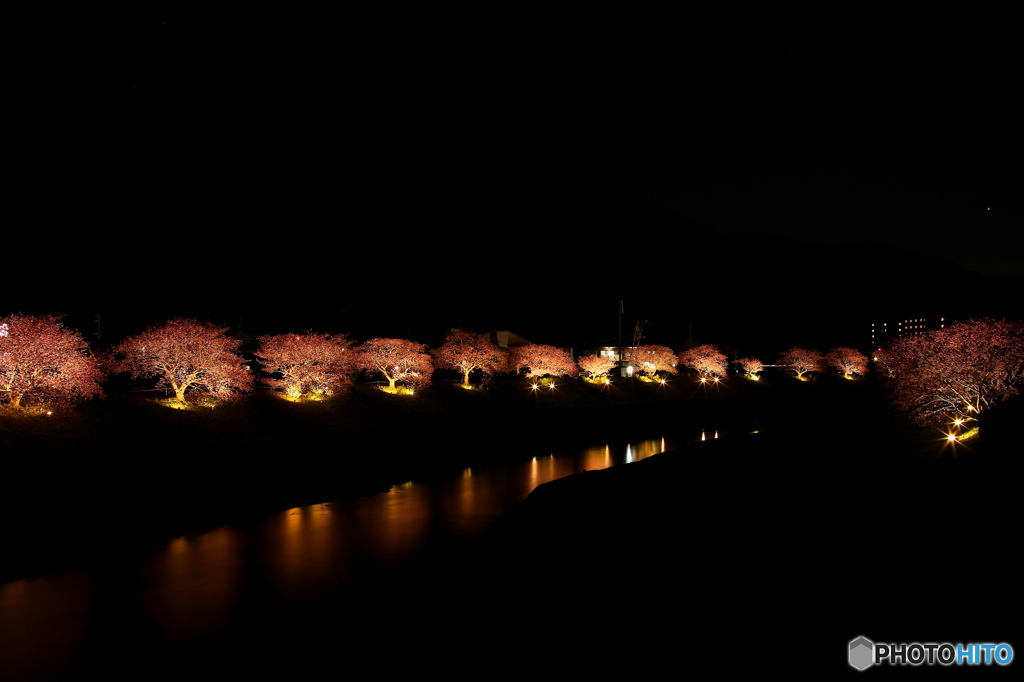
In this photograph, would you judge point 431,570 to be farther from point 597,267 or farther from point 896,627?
point 597,267

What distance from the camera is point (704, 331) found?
109 meters

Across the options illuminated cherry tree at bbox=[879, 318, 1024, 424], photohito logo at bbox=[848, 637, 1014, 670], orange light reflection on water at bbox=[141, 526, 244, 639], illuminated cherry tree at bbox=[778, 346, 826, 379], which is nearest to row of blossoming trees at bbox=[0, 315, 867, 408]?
orange light reflection on water at bbox=[141, 526, 244, 639]

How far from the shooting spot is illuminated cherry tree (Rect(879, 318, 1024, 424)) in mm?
20547

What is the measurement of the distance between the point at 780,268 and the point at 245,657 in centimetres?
15535

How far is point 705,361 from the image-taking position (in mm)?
63000

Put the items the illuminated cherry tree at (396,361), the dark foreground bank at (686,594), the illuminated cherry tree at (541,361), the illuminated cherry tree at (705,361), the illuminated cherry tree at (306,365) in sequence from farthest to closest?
the illuminated cherry tree at (705,361) → the illuminated cherry tree at (541,361) → the illuminated cherry tree at (396,361) → the illuminated cherry tree at (306,365) → the dark foreground bank at (686,594)

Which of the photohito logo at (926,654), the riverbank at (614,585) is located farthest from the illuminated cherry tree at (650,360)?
the photohito logo at (926,654)

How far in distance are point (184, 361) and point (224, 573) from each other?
19.3m

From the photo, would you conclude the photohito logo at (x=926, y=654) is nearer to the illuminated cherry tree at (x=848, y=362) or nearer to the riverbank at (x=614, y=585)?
the riverbank at (x=614, y=585)

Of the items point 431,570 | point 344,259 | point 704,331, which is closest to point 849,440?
point 431,570

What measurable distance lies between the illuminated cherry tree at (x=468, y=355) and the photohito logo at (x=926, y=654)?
38358 mm

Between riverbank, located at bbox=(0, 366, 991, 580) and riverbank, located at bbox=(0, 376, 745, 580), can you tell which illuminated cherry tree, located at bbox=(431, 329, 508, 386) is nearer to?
riverbank, located at bbox=(0, 366, 991, 580)

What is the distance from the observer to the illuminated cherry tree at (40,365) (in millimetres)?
23141

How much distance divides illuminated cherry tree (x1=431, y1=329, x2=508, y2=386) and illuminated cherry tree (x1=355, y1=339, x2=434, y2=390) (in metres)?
4.92
